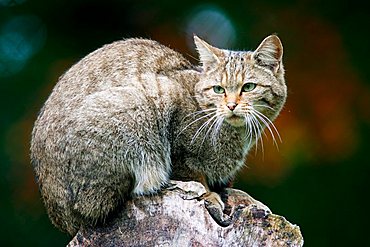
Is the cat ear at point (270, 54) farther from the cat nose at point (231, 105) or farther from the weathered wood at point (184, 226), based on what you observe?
the weathered wood at point (184, 226)

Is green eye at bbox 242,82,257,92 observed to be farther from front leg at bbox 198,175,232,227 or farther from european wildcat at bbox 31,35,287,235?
front leg at bbox 198,175,232,227

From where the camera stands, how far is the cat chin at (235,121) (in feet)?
13.3

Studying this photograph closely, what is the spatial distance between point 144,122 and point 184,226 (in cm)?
57

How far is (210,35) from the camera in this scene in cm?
632

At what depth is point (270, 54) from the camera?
13.7 ft

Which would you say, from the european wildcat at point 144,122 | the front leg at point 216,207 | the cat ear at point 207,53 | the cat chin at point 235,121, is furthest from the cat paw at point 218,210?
the cat ear at point 207,53

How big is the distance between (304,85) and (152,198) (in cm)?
328

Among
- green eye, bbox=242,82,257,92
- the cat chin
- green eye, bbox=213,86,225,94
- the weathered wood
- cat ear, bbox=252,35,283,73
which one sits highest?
cat ear, bbox=252,35,283,73

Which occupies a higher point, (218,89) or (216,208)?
(218,89)

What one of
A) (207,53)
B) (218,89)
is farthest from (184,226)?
(207,53)

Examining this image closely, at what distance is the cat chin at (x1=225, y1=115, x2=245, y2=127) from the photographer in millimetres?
4043

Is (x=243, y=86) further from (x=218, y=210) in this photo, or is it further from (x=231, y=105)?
(x=218, y=210)

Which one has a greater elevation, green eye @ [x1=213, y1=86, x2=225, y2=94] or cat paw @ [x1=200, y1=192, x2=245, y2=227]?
green eye @ [x1=213, y1=86, x2=225, y2=94]

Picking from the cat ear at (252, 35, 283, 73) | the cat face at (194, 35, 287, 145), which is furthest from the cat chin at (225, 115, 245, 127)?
the cat ear at (252, 35, 283, 73)
